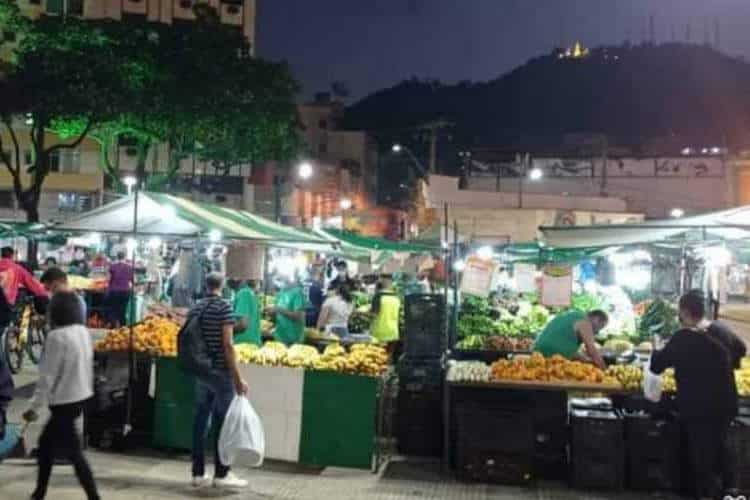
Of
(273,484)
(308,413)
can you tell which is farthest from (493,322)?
(273,484)

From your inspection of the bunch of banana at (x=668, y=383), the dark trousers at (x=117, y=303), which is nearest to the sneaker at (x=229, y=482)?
the bunch of banana at (x=668, y=383)

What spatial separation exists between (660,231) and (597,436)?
2.88 m

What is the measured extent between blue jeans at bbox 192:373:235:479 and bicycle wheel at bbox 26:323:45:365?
8537 mm

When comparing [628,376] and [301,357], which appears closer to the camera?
[628,376]

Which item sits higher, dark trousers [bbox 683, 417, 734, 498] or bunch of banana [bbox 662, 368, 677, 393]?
bunch of banana [bbox 662, 368, 677, 393]

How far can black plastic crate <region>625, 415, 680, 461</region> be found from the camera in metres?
8.20

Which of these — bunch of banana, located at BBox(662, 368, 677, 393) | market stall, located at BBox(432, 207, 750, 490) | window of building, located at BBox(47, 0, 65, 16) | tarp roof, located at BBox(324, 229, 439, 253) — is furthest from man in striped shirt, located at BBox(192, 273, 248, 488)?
window of building, located at BBox(47, 0, 65, 16)

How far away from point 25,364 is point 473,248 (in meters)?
9.17

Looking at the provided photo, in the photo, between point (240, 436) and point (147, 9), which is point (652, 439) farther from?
point (147, 9)

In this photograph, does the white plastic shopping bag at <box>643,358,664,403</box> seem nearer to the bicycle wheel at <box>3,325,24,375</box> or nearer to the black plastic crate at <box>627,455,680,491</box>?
the black plastic crate at <box>627,455,680,491</box>

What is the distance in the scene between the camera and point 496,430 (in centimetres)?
835

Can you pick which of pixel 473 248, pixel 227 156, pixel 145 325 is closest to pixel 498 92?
pixel 227 156

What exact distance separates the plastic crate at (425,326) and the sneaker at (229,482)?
8.86ft

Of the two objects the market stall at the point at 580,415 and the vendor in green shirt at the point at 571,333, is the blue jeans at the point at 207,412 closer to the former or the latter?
the market stall at the point at 580,415
